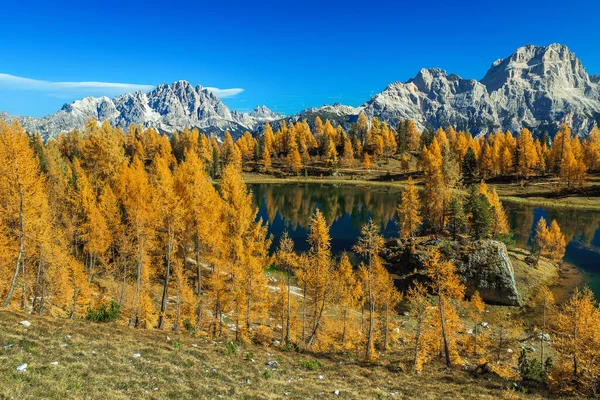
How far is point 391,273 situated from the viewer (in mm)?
55125

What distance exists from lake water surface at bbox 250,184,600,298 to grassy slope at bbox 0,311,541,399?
42644 millimetres

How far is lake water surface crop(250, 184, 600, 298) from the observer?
68.4 meters

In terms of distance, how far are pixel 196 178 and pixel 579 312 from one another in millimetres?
36263

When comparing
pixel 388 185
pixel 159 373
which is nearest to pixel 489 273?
pixel 159 373

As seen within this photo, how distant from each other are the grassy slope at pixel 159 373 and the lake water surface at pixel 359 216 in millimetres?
42644

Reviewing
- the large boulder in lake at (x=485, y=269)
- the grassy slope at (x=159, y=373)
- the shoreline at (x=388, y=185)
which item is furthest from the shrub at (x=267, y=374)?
the shoreline at (x=388, y=185)

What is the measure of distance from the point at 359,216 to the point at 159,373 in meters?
83.5

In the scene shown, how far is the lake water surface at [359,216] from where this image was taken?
68.4 metres

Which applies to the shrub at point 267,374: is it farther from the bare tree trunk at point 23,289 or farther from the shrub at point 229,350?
the bare tree trunk at point 23,289

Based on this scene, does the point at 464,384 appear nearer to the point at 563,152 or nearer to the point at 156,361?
the point at 156,361

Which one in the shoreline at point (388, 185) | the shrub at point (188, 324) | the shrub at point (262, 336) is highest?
the shoreline at point (388, 185)

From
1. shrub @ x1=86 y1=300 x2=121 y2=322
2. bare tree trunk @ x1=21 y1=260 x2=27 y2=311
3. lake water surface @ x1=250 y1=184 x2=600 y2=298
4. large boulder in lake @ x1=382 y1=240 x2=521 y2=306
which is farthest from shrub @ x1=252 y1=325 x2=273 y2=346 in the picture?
lake water surface @ x1=250 y1=184 x2=600 y2=298

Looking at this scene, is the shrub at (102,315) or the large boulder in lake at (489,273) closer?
the shrub at (102,315)

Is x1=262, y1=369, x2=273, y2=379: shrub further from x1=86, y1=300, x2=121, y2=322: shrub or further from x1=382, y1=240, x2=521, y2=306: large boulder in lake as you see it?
x1=382, y1=240, x2=521, y2=306: large boulder in lake
